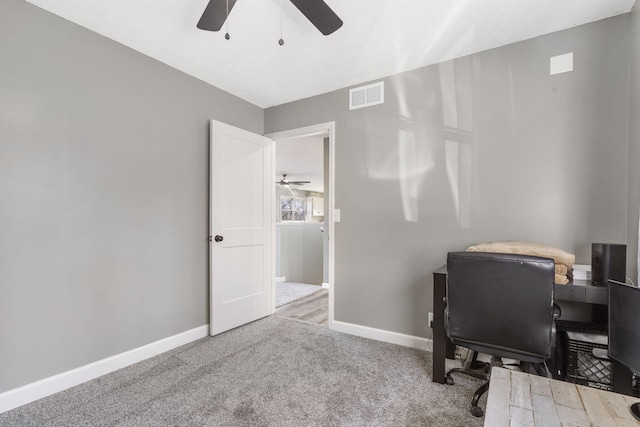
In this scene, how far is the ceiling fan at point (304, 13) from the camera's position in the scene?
5.09ft

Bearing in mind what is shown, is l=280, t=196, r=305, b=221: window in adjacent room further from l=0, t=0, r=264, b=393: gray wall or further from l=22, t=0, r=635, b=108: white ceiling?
l=22, t=0, r=635, b=108: white ceiling

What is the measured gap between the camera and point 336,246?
3121mm

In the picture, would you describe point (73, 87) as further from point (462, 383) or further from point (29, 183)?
point (462, 383)

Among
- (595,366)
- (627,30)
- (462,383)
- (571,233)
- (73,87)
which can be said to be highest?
(627,30)

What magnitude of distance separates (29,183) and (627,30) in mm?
4090

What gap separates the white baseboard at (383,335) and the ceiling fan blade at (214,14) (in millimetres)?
2782

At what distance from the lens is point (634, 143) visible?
6.05 feet

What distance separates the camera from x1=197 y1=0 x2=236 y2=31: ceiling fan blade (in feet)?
5.16

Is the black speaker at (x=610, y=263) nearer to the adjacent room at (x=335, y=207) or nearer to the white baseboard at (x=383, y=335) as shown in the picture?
the adjacent room at (x=335, y=207)

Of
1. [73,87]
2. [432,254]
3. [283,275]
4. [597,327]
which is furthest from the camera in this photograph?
[283,275]

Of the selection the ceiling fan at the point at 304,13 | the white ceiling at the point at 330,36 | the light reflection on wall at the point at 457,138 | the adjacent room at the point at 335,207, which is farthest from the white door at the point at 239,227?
the light reflection on wall at the point at 457,138

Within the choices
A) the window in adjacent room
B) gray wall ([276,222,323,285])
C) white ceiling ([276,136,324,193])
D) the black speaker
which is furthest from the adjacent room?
the window in adjacent room

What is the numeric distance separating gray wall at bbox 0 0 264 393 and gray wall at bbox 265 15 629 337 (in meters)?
1.54

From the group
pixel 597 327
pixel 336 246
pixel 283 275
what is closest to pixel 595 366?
pixel 597 327
